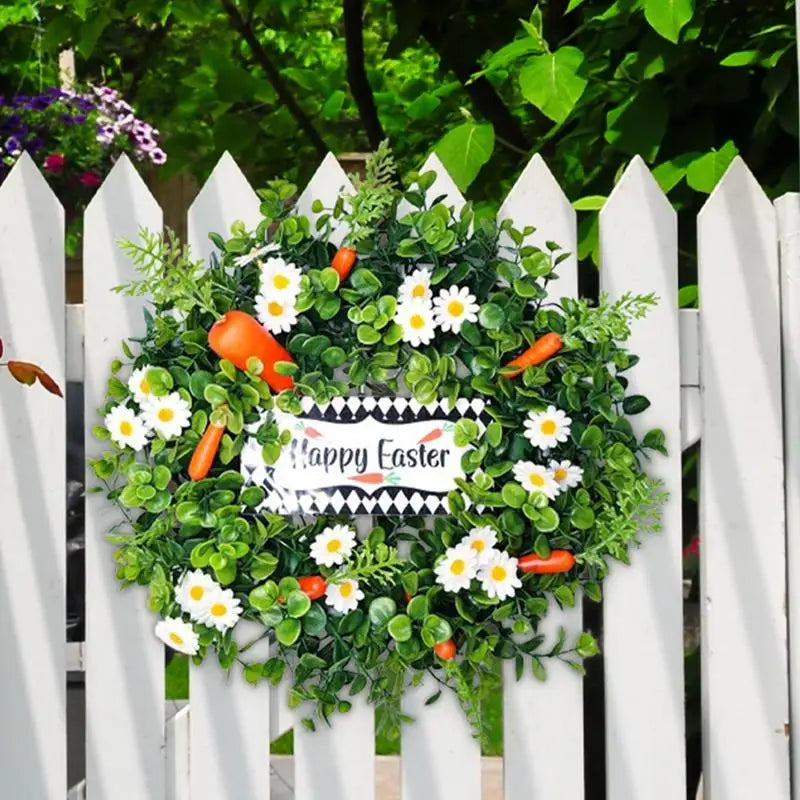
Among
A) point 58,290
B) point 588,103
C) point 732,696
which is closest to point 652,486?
point 732,696

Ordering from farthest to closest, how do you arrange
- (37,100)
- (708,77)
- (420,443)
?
(37,100), (708,77), (420,443)

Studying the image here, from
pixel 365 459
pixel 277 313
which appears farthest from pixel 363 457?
pixel 277 313

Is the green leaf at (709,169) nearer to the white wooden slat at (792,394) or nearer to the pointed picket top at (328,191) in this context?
the white wooden slat at (792,394)

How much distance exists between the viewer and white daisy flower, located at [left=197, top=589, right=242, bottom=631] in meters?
1.80

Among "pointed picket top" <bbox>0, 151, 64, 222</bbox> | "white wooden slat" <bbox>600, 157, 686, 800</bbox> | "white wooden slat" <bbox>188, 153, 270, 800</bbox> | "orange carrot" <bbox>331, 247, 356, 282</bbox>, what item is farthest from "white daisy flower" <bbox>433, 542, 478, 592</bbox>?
"pointed picket top" <bbox>0, 151, 64, 222</bbox>

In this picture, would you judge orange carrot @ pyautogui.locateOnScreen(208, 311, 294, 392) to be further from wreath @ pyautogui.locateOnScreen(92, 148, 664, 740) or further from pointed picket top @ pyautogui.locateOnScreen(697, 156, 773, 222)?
pointed picket top @ pyautogui.locateOnScreen(697, 156, 773, 222)

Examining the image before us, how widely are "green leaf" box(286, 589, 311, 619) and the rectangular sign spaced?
118 millimetres

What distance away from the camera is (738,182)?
6.07ft

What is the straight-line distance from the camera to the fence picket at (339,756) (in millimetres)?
1848

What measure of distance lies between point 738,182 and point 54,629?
3.96 feet

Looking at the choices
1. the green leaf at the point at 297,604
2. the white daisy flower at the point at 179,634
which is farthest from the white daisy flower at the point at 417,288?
the white daisy flower at the point at 179,634

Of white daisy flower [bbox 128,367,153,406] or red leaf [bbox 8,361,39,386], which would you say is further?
white daisy flower [bbox 128,367,153,406]

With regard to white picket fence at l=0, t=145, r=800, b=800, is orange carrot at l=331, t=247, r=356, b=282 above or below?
above

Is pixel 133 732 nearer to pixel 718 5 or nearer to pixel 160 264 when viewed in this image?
pixel 160 264
